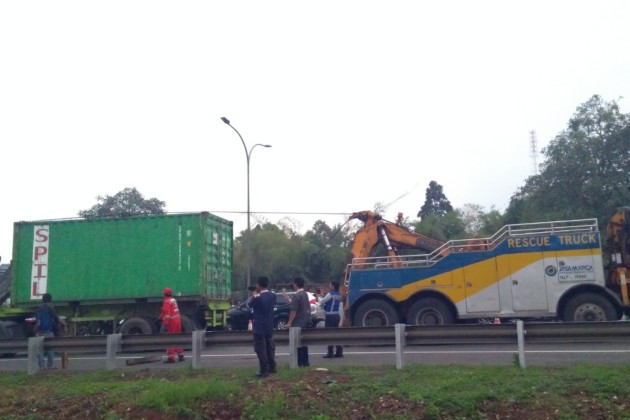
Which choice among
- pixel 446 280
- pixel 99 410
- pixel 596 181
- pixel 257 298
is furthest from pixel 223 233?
pixel 596 181

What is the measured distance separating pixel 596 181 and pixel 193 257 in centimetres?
2679

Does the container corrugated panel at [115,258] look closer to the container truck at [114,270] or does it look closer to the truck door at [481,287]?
the container truck at [114,270]

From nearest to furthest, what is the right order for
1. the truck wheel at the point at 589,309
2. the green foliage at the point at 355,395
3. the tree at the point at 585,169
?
the green foliage at the point at 355,395
the truck wheel at the point at 589,309
the tree at the point at 585,169

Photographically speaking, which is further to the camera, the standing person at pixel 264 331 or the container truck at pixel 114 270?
the container truck at pixel 114 270

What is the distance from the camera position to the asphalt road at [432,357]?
1163cm

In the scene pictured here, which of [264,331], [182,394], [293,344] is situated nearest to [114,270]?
[293,344]

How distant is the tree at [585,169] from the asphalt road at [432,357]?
28.1 metres

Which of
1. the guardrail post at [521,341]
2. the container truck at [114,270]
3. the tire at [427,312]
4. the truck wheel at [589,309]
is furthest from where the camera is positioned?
the container truck at [114,270]

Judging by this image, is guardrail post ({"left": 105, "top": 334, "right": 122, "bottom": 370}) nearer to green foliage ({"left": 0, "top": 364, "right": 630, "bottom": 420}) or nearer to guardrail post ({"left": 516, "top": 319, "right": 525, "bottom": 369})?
green foliage ({"left": 0, "top": 364, "right": 630, "bottom": 420})

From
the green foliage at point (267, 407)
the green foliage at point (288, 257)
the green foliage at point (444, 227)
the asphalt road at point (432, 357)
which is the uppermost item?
the green foliage at point (444, 227)

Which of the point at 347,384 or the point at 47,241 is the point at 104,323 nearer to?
the point at 47,241

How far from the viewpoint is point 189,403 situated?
9.41 meters

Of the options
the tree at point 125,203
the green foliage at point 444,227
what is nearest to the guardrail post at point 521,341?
the green foliage at point 444,227

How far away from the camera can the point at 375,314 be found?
61.6 ft
